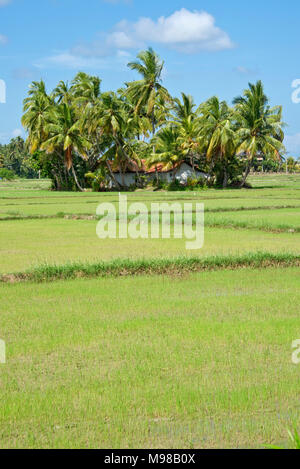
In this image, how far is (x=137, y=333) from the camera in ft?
14.6

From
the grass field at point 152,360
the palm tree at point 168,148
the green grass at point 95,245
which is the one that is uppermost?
the palm tree at point 168,148

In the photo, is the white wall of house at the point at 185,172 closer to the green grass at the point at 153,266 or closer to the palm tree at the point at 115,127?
the palm tree at the point at 115,127

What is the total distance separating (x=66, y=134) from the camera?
3155cm

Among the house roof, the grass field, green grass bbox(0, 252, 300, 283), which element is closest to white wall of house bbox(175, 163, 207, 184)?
the house roof

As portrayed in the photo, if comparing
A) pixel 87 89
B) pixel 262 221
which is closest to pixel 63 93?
pixel 87 89

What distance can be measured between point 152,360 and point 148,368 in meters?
0.16

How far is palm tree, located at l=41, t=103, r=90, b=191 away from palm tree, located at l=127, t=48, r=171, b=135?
3859 millimetres

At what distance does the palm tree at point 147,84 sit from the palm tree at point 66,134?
3.86 meters

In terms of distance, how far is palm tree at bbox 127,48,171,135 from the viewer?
1300 inches

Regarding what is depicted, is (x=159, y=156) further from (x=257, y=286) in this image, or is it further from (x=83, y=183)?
(x=257, y=286)

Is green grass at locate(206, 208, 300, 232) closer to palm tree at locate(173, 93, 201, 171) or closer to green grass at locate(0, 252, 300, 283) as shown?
green grass at locate(0, 252, 300, 283)

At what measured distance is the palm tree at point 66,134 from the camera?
1234 inches

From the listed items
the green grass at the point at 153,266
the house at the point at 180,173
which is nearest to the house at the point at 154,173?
the house at the point at 180,173
